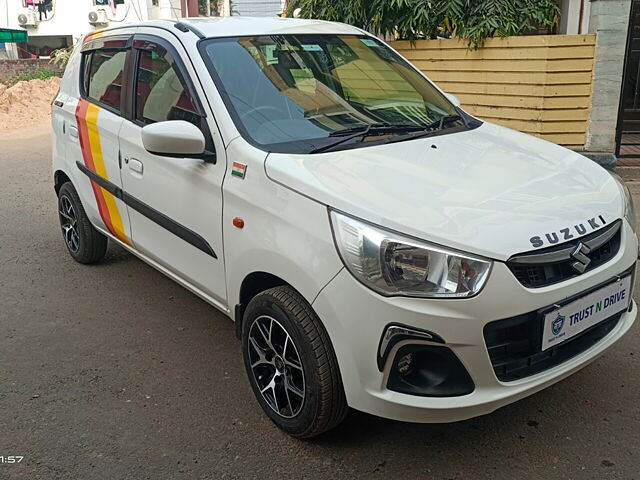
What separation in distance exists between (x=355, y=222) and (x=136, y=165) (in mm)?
1807

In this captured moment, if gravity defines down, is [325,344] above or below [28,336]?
above

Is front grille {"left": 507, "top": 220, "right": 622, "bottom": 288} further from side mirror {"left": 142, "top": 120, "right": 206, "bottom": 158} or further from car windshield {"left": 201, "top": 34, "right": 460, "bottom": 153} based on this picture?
side mirror {"left": 142, "top": 120, "right": 206, "bottom": 158}

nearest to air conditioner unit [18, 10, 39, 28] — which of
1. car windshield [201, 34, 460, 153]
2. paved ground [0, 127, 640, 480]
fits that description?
paved ground [0, 127, 640, 480]

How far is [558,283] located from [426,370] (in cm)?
58

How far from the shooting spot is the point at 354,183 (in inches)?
102

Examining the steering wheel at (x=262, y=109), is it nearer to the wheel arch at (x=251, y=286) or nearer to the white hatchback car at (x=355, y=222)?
the white hatchback car at (x=355, y=222)

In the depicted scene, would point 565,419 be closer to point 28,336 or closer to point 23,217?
point 28,336

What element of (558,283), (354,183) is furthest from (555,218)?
(354,183)

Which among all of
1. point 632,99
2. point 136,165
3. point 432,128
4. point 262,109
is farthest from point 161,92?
point 632,99

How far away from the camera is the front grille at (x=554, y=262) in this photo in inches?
90.8

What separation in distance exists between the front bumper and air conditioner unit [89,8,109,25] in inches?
1177

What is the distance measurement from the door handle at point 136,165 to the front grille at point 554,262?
7.32ft

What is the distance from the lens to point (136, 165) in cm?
371

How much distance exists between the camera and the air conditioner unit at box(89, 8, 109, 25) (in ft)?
94.3
